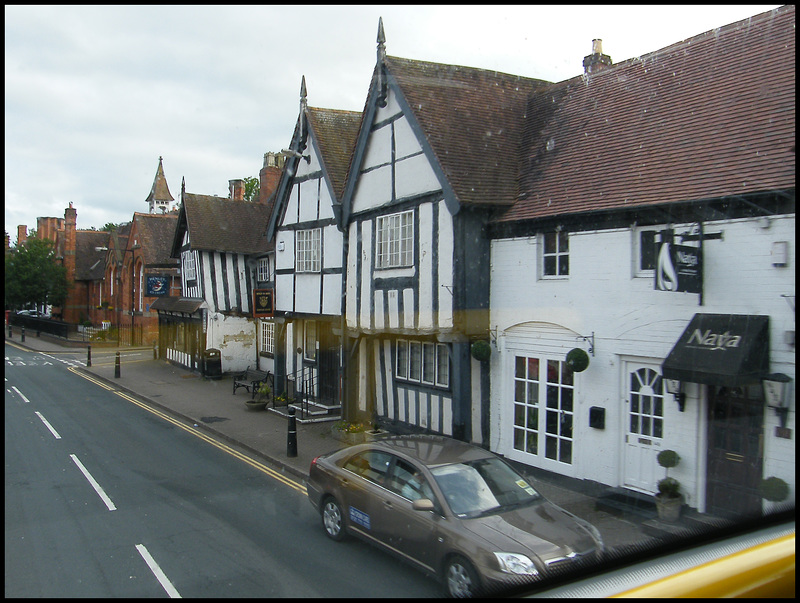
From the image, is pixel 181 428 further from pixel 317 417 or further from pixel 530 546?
pixel 530 546

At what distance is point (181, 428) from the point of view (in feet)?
52.4

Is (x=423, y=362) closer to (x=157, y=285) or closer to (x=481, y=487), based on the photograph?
(x=481, y=487)

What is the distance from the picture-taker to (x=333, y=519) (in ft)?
26.1

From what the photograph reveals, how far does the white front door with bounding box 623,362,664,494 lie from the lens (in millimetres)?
9211

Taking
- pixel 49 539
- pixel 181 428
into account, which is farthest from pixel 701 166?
pixel 181 428

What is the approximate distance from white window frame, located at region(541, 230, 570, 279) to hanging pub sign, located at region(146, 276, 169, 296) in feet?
77.8

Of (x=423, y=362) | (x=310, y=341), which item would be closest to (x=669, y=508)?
(x=423, y=362)

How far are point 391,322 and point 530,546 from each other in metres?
8.43

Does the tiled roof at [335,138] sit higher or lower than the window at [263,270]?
higher

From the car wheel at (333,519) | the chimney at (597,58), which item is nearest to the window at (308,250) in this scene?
the chimney at (597,58)

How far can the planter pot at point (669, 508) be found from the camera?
8555 mm

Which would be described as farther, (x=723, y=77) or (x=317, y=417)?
(x=317, y=417)

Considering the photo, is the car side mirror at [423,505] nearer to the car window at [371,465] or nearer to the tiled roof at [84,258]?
the car window at [371,465]

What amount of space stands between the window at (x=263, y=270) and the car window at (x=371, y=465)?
19.0 meters
